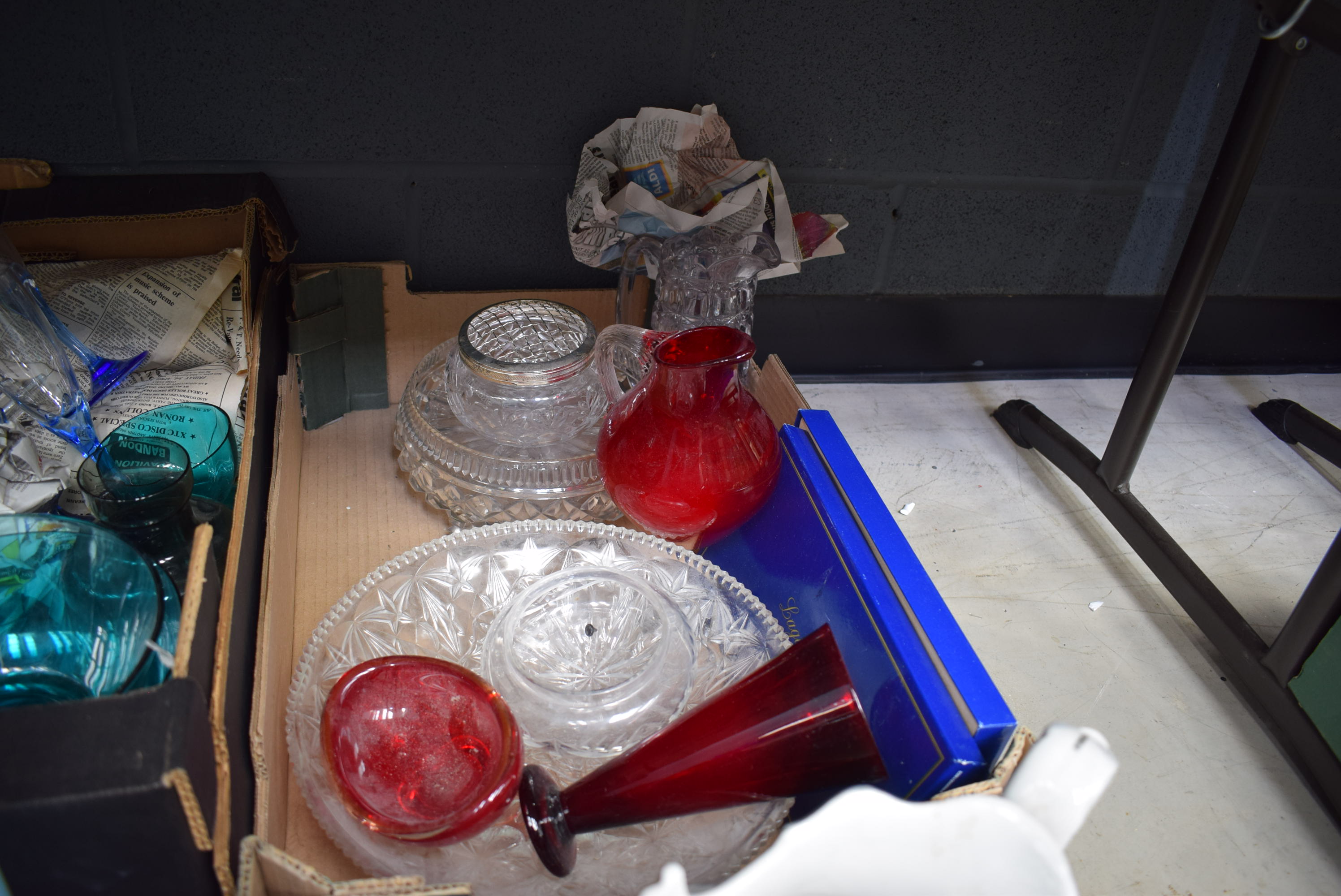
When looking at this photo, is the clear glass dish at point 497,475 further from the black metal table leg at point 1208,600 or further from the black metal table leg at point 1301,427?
the black metal table leg at point 1301,427

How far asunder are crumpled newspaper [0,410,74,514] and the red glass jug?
395mm

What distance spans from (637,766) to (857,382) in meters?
0.85

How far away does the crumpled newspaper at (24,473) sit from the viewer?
23.7 inches

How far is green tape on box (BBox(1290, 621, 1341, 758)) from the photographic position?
0.72 m

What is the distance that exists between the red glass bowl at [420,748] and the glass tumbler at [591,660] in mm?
27

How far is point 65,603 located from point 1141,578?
3.17 ft

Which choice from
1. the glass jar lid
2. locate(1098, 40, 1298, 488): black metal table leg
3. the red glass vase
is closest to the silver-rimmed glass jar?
the glass jar lid

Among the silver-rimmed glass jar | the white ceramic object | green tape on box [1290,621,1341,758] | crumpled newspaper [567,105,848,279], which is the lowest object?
green tape on box [1290,621,1341,758]

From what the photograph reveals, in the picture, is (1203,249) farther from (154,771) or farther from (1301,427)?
(154,771)

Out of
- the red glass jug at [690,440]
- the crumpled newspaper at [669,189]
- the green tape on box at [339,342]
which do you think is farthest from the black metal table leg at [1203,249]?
the green tape on box at [339,342]

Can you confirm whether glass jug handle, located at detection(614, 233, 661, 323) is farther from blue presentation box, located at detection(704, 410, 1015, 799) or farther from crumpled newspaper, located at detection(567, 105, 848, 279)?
blue presentation box, located at detection(704, 410, 1015, 799)

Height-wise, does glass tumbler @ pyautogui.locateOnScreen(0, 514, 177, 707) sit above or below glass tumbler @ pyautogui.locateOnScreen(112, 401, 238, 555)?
above

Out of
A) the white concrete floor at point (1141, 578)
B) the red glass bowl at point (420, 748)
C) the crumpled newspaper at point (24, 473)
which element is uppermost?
the crumpled newspaper at point (24, 473)

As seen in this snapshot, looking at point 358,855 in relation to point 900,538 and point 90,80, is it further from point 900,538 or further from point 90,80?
point 90,80
